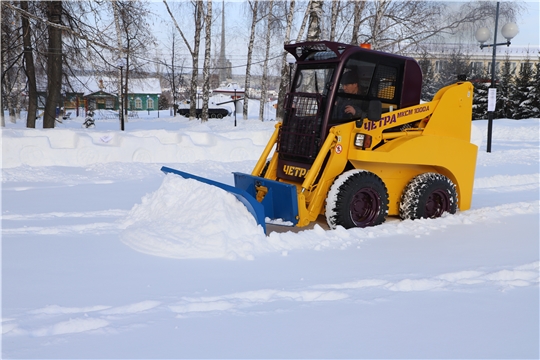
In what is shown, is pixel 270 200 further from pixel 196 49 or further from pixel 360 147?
pixel 196 49

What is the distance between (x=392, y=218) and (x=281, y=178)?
5.26 feet

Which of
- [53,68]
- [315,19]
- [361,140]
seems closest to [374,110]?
[361,140]

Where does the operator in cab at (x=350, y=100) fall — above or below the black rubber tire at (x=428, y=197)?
above

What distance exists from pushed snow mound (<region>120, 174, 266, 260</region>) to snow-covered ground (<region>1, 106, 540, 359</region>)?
0.02m

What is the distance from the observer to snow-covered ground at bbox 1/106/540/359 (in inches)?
132

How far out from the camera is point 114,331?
11.3ft

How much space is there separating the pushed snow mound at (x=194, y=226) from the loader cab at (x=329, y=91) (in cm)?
124

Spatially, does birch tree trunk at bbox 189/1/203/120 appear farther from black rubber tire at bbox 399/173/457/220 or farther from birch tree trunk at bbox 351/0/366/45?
black rubber tire at bbox 399/173/457/220

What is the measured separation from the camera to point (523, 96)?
33.6 metres

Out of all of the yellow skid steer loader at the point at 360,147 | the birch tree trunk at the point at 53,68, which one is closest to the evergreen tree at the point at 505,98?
the birch tree trunk at the point at 53,68

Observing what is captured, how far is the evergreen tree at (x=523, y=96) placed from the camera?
32.9 metres

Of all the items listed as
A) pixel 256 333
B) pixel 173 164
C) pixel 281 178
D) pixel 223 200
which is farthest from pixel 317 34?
pixel 256 333

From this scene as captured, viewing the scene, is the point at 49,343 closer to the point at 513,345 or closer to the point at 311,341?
the point at 311,341

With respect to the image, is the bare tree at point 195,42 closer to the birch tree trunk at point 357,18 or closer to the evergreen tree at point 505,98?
the birch tree trunk at point 357,18
